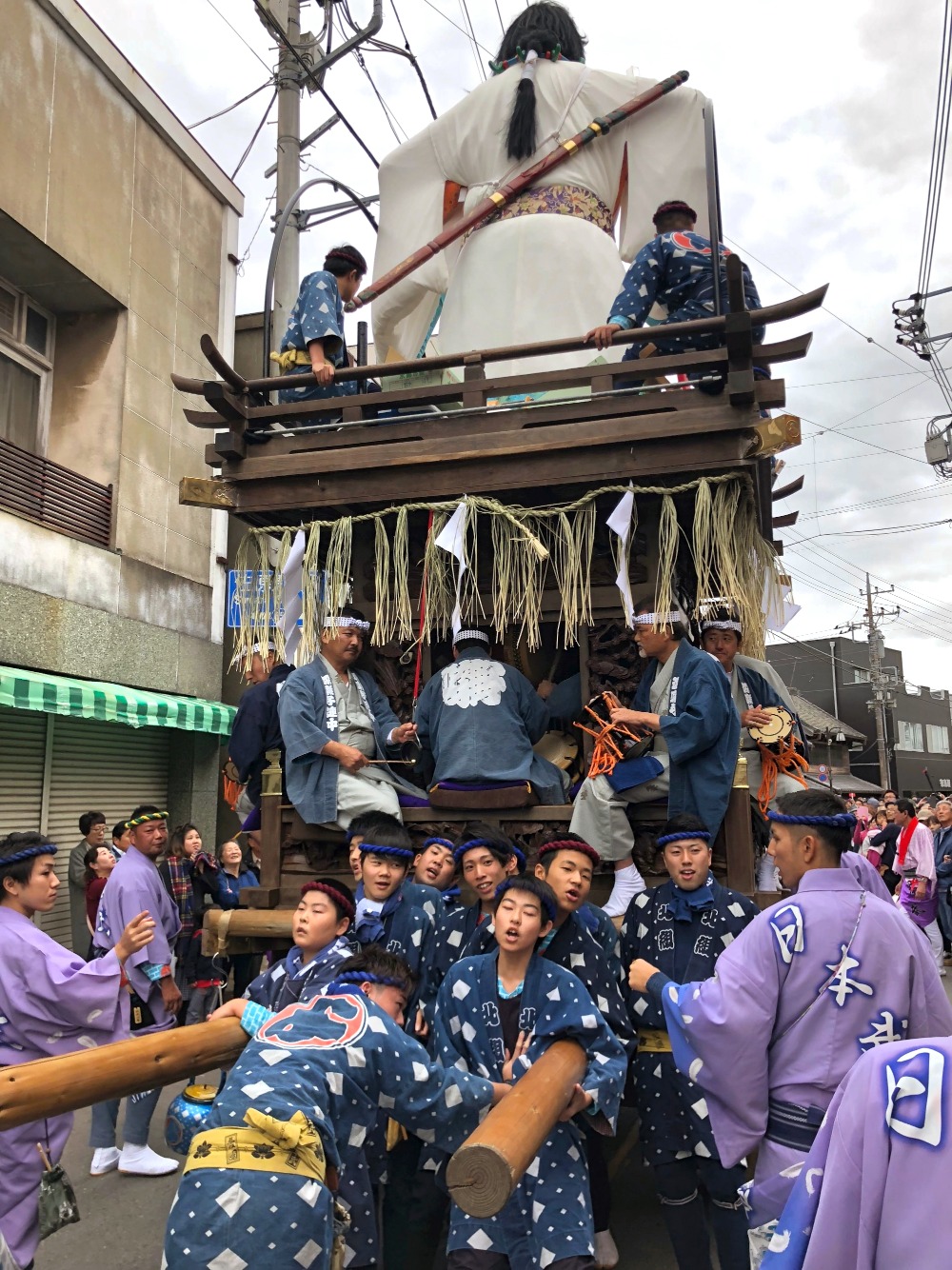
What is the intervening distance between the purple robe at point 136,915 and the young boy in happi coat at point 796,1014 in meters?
3.04

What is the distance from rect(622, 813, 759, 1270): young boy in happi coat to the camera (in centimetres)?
318

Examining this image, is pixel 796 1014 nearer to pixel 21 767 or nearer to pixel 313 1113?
pixel 313 1113

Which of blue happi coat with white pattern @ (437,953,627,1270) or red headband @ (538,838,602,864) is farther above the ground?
red headband @ (538,838,602,864)

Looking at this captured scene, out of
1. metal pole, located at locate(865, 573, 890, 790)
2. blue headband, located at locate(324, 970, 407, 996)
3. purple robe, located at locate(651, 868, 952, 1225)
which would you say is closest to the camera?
purple robe, located at locate(651, 868, 952, 1225)

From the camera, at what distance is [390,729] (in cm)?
499

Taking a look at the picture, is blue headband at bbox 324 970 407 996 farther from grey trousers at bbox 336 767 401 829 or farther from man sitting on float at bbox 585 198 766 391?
man sitting on float at bbox 585 198 766 391

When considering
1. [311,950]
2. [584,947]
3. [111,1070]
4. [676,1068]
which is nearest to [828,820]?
[584,947]

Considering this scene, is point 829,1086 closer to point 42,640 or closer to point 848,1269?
point 848,1269

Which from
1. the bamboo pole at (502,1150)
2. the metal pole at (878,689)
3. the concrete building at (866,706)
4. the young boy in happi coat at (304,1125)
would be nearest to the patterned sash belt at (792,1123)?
the bamboo pole at (502,1150)

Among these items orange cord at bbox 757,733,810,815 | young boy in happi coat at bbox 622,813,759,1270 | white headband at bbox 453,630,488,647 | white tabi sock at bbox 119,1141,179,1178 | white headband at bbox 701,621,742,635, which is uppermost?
white headband at bbox 701,621,742,635

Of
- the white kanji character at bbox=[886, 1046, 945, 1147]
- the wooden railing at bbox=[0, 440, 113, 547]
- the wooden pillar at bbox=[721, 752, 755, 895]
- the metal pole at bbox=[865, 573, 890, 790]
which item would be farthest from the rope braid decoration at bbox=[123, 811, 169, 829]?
the metal pole at bbox=[865, 573, 890, 790]

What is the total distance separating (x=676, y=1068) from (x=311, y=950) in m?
1.32

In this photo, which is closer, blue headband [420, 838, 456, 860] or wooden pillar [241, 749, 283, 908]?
blue headband [420, 838, 456, 860]

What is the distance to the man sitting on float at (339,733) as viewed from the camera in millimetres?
4559
